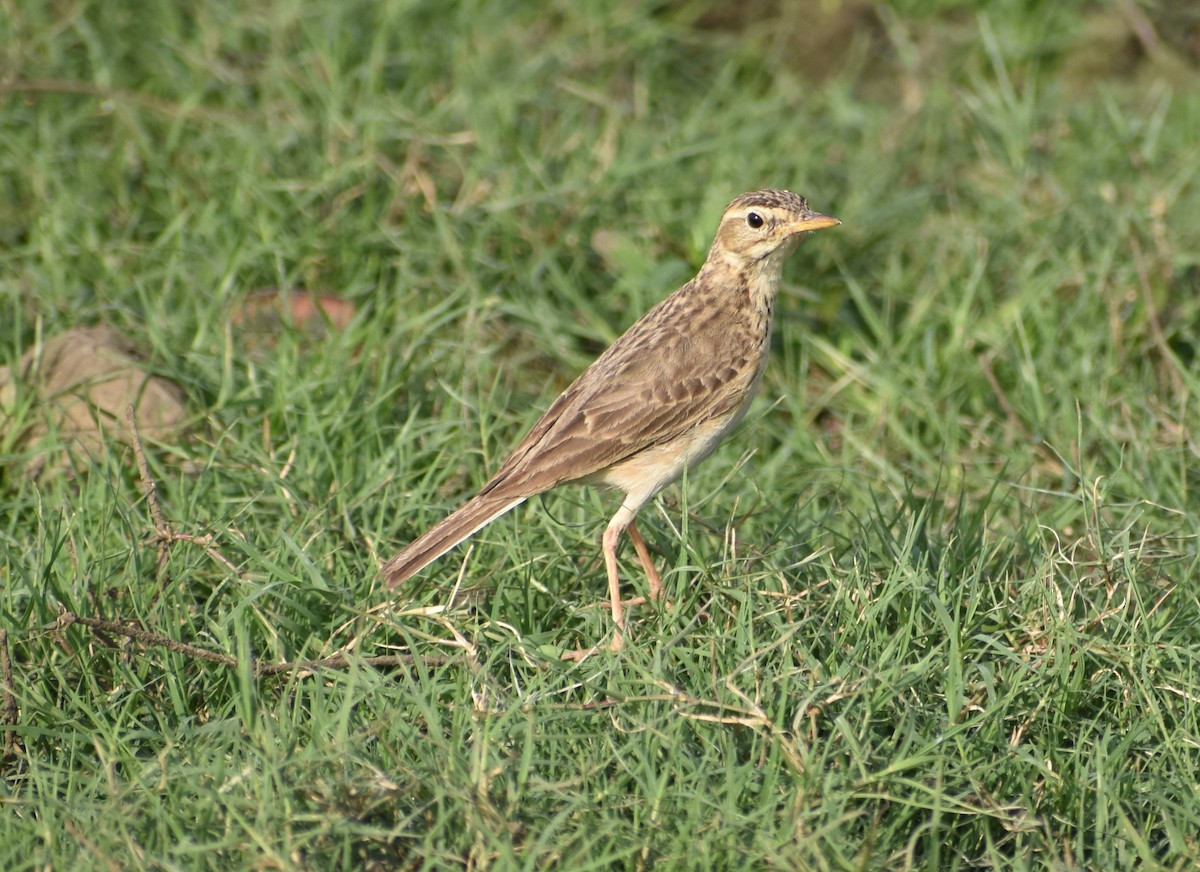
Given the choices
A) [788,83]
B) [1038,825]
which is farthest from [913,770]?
[788,83]

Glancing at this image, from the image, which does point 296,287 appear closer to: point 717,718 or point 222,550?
point 222,550

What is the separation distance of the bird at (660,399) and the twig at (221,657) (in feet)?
0.95

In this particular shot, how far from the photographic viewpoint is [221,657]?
13.5ft

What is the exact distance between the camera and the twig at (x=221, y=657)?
4.04 m

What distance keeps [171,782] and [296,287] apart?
3.29 metres

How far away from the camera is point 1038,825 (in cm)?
365

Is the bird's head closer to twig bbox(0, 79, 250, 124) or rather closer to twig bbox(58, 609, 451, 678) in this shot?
twig bbox(58, 609, 451, 678)

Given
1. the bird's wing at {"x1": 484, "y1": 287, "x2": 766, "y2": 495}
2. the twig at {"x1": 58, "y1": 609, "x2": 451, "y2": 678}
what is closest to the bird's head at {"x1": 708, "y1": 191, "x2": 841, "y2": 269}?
the bird's wing at {"x1": 484, "y1": 287, "x2": 766, "y2": 495}

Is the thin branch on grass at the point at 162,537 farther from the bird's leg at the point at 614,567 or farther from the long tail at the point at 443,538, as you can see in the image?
the bird's leg at the point at 614,567

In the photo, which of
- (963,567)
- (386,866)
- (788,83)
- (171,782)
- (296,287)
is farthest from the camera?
(788,83)

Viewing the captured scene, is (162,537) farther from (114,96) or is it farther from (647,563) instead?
(114,96)

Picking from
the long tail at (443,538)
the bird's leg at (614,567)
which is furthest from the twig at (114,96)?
the bird's leg at (614,567)

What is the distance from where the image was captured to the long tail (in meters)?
4.41

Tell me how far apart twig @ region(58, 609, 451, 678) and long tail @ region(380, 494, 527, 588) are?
29cm
